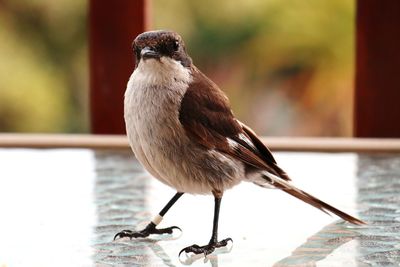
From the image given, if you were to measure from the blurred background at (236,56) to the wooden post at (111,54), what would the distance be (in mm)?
2870

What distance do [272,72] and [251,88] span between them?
0.64 feet

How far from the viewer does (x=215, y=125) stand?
2.08 metres

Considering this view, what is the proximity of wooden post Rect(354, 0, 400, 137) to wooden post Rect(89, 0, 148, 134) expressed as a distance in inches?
32.4

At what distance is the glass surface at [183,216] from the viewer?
6.23 ft

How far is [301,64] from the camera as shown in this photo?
6.85m

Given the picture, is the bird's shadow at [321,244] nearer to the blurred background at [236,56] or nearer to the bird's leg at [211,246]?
the bird's leg at [211,246]

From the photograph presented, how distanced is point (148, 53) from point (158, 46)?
1.9 inches

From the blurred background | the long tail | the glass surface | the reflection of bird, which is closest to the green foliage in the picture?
the blurred background

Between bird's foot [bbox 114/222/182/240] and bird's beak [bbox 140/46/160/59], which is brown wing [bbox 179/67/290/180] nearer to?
bird's beak [bbox 140/46/160/59]

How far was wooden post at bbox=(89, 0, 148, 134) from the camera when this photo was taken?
11.9ft

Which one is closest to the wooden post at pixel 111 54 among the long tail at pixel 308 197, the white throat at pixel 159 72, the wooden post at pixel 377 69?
the wooden post at pixel 377 69

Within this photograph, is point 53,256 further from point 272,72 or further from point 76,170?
point 272,72

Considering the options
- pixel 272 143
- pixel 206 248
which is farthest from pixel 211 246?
pixel 272 143

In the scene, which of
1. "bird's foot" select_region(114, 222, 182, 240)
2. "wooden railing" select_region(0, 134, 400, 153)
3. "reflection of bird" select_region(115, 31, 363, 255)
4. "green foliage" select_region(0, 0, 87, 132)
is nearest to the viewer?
"reflection of bird" select_region(115, 31, 363, 255)
